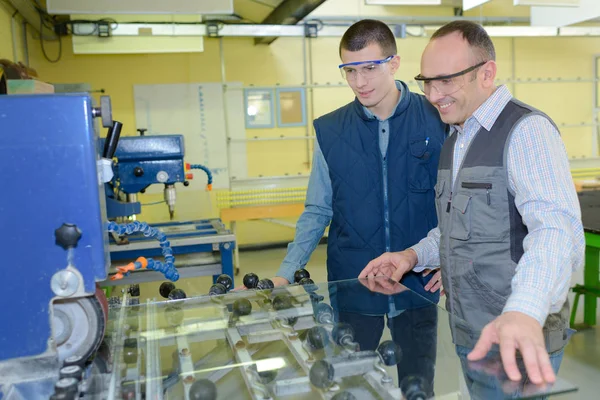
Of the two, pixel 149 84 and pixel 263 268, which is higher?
pixel 149 84

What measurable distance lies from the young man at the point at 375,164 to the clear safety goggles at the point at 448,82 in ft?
1.60

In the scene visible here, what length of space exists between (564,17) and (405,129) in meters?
3.51

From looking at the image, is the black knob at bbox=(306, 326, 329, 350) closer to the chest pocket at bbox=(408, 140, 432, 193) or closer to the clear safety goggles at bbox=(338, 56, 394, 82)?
the chest pocket at bbox=(408, 140, 432, 193)

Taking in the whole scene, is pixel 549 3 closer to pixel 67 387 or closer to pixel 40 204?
pixel 40 204

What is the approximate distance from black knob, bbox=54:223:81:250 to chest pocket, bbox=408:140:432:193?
121cm

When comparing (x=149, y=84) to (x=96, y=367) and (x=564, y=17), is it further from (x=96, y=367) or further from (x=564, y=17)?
(x=96, y=367)

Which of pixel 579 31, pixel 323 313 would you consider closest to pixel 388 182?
pixel 323 313

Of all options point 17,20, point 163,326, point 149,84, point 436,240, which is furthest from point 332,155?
point 149,84

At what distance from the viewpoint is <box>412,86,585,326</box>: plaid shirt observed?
0.95 metres

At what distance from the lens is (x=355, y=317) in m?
1.21

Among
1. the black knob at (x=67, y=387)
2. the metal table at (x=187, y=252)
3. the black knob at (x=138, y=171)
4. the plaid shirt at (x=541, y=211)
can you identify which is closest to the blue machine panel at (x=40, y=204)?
the black knob at (x=67, y=387)

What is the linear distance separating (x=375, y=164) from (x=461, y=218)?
0.59 metres

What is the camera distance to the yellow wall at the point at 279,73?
5902mm

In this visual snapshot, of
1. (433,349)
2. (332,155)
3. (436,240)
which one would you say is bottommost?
(433,349)
